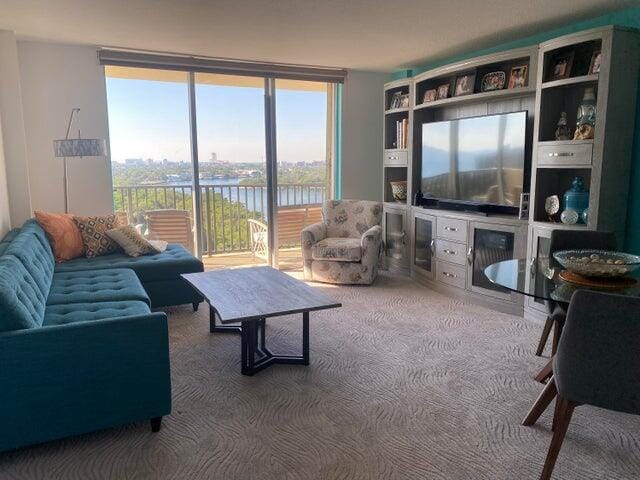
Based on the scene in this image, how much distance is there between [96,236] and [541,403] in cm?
356

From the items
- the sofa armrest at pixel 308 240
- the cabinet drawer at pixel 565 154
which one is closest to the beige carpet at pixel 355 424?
the cabinet drawer at pixel 565 154

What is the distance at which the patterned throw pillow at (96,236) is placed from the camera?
4.03m

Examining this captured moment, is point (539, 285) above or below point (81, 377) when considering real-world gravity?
above

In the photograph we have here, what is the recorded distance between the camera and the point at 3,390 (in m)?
1.95

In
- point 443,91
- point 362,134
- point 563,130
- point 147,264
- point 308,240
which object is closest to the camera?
point 563,130

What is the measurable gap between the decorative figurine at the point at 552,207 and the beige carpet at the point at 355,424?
0.94 m

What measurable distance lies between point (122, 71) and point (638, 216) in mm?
4715

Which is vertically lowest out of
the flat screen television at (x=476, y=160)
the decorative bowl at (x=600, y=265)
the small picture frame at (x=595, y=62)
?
the decorative bowl at (x=600, y=265)

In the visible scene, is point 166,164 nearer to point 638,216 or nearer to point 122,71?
point 122,71

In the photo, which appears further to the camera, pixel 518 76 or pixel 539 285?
pixel 518 76

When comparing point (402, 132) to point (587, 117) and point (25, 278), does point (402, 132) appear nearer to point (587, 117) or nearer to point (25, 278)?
point (587, 117)

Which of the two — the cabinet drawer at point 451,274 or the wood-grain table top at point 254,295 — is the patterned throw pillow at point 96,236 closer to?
the wood-grain table top at point 254,295

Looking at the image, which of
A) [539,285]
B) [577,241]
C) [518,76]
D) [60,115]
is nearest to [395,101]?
[518,76]

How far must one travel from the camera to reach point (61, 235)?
3875 mm
